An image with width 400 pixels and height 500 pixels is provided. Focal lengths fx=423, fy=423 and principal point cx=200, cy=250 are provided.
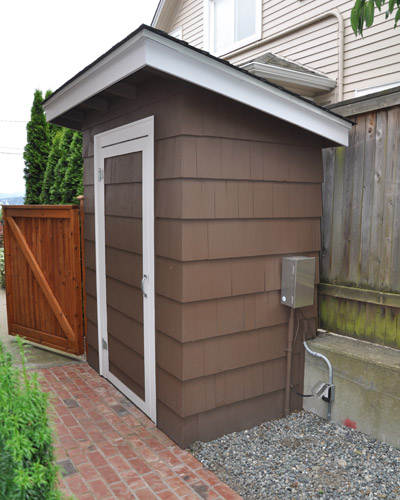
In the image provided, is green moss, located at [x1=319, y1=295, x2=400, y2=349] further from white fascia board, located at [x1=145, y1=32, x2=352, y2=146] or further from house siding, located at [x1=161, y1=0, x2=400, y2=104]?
house siding, located at [x1=161, y1=0, x2=400, y2=104]

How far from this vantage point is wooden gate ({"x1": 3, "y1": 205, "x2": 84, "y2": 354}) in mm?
4309

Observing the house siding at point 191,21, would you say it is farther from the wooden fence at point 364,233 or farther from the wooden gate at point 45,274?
the wooden fence at point 364,233

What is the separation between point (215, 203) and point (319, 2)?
4702mm

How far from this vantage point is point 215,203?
2.71 metres

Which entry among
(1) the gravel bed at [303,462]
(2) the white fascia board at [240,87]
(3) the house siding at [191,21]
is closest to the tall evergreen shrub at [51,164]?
(3) the house siding at [191,21]

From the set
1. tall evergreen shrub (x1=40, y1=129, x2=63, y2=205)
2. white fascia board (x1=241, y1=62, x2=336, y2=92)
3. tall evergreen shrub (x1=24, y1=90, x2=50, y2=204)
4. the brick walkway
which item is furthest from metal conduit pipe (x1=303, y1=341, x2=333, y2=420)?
tall evergreen shrub (x1=24, y1=90, x2=50, y2=204)

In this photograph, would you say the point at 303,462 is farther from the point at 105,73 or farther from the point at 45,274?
the point at 45,274

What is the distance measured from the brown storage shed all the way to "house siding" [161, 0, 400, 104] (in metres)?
2.95

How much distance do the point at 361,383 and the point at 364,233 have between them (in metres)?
1.03

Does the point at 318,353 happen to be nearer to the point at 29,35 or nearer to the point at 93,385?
the point at 93,385

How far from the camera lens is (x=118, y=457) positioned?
2666 mm

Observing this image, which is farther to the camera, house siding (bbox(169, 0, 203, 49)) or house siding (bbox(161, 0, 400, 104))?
house siding (bbox(169, 0, 203, 49))

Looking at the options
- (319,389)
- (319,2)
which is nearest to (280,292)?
(319,389)

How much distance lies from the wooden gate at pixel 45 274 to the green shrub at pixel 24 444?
2.91 metres
